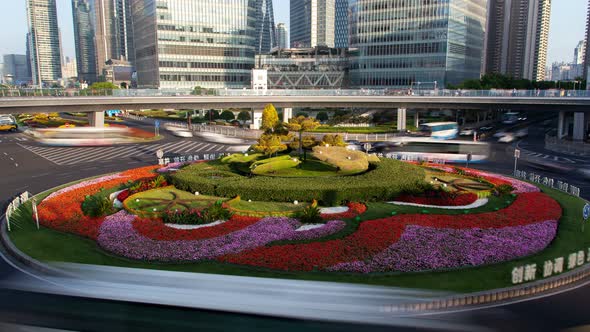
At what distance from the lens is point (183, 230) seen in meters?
22.0

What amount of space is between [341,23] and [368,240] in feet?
592

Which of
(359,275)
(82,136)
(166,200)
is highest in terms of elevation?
(82,136)

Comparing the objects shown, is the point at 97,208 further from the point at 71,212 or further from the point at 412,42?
the point at 412,42

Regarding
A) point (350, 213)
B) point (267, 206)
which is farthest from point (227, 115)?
point (350, 213)

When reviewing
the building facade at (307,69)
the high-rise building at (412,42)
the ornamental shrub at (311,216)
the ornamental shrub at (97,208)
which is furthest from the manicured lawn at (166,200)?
the building facade at (307,69)

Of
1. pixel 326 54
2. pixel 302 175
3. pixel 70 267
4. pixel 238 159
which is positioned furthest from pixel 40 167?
pixel 326 54

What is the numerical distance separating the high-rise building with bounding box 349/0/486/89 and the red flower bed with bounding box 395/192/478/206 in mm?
77822

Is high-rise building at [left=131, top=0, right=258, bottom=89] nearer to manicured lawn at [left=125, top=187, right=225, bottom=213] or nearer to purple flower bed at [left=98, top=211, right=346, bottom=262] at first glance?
manicured lawn at [left=125, top=187, right=225, bottom=213]

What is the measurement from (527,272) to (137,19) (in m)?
138

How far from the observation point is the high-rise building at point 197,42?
11556 cm

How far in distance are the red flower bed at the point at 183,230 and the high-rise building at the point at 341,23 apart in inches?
6794

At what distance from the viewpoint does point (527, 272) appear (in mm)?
16828

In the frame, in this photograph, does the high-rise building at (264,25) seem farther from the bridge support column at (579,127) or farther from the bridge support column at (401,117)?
the bridge support column at (579,127)

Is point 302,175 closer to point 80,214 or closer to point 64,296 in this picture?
point 80,214
